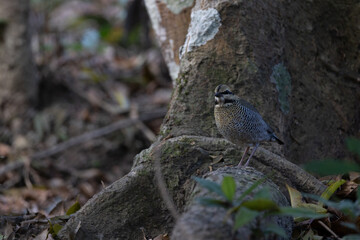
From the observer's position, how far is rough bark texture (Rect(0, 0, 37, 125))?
937 cm

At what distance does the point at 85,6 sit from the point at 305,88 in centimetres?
1238

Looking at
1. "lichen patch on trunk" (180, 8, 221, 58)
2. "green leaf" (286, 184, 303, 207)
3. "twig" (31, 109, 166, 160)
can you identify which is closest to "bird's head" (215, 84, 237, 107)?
"lichen patch on trunk" (180, 8, 221, 58)

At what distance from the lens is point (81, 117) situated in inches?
393

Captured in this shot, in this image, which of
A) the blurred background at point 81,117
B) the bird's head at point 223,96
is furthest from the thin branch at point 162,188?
the blurred background at point 81,117

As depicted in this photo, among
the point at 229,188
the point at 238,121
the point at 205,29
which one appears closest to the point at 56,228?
the point at 238,121

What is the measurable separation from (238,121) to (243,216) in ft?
6.71

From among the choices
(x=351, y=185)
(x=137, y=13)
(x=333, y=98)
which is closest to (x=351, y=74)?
(x=333, y=98)

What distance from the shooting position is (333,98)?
5.79m

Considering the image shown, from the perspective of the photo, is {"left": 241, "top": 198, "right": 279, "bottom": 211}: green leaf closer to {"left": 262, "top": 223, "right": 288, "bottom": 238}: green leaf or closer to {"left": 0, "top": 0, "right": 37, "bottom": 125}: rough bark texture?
{"left": 262, "top": 223, "right": 288, "bottom": 238}: green leaf

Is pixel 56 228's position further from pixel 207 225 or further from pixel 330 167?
pixel 330 167

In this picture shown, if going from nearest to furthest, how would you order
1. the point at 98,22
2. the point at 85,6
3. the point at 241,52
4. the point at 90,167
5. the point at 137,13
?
the point at 241,52, the point at 90,167, the point at 137,13, the point at 98,22, the point at 85,6

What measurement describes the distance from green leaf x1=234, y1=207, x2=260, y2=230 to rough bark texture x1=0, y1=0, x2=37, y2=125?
7.77 meters

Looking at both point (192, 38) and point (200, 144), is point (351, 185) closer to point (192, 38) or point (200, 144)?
point (200, 144)

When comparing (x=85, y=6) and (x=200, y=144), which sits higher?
(x=85, y=6)
